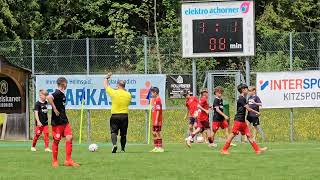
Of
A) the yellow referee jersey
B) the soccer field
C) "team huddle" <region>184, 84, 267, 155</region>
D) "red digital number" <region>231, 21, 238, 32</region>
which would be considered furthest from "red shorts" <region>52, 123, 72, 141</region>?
"red digital number" <region>231, 21, 238, 32</region>


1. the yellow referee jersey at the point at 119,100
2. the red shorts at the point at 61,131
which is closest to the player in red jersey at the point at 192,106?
the yellow referee jersey at the point at 119,100

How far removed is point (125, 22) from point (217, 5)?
20090mm

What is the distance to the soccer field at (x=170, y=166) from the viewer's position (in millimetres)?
13852

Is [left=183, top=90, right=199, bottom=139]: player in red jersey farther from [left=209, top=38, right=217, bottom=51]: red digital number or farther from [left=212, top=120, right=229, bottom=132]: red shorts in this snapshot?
[left=212, top=120, right=229, bottom=132]: red shorts

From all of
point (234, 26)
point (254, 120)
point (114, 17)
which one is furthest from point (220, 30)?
point (114, 17)

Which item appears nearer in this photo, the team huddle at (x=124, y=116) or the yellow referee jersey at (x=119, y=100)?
the team huddle at (x=124, y=116)

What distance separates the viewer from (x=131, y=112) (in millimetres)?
32406

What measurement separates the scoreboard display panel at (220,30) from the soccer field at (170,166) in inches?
302

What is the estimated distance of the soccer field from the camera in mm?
13852

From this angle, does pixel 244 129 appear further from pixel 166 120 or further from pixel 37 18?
pixel 37 18

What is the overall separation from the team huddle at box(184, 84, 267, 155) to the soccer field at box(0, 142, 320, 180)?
568 mm

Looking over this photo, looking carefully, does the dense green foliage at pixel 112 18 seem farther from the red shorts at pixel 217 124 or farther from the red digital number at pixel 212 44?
the red shorts at pixel 217 124

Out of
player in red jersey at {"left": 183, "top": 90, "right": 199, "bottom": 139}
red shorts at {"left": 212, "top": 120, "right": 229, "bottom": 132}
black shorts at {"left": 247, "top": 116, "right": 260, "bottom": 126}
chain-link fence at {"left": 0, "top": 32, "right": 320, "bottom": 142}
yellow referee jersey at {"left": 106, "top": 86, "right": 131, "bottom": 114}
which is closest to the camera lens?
yellow referee jersey at {"left": 106, "top": 86, "right": 131, "bottom": 114}

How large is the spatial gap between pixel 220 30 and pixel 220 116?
181 inches
